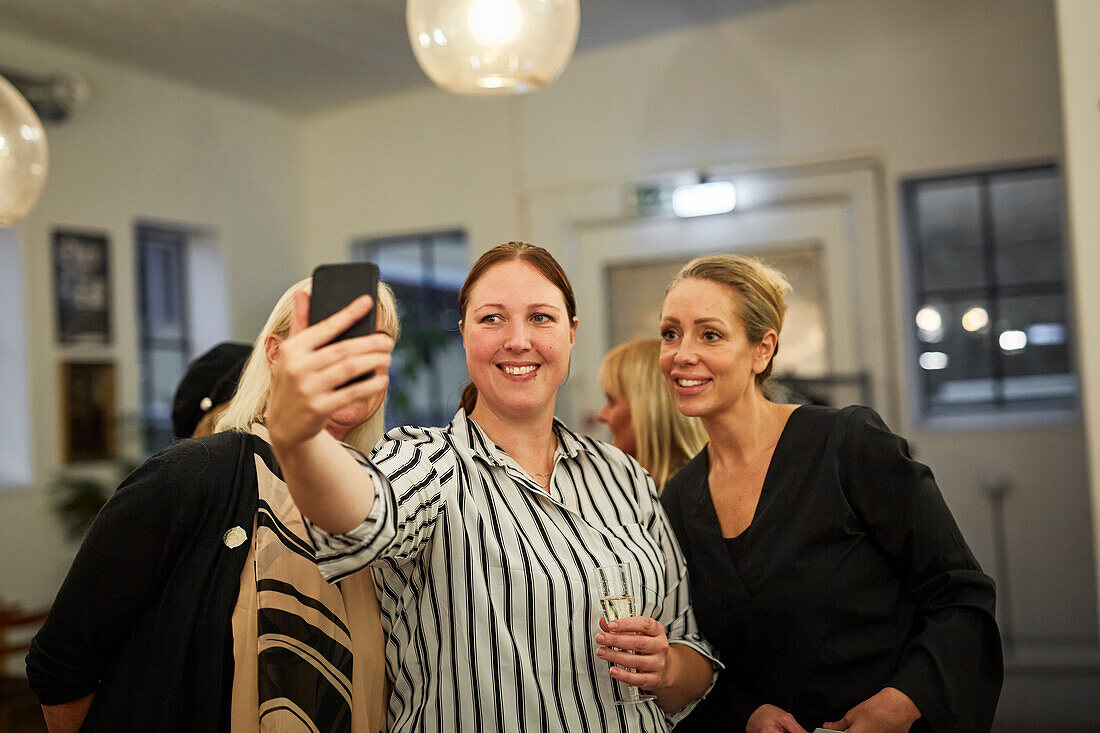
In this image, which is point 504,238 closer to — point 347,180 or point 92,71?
point 347,180

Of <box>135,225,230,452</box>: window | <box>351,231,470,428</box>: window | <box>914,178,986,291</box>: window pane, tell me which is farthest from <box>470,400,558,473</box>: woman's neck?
<box>351,231,470,428</box>: window

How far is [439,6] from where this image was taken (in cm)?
168

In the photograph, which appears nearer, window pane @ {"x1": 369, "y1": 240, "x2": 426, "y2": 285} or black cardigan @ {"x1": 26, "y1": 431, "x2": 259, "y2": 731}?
black cardigan @ {"x1": 26, "y1": 431, "x2": 259, "y2": 731}

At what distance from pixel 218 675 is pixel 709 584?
81 centimetres

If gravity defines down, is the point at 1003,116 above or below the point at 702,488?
above

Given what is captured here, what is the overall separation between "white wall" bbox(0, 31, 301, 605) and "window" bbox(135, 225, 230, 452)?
0.35 feet

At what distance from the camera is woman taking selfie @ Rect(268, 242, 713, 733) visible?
4.27ft

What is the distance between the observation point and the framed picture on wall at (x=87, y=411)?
14.8 ft

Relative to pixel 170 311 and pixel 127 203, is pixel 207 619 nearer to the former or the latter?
pixel 127 203

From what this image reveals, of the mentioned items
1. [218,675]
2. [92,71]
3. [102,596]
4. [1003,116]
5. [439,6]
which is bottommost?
[218,675]

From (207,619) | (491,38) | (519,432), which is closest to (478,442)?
(519,432)

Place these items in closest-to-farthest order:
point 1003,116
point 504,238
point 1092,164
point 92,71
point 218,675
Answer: point 218,675
point 1092,164
point 1003,116
point 92,71
point 504,238

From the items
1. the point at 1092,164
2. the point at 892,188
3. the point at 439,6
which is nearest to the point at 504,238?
the point at 892,188

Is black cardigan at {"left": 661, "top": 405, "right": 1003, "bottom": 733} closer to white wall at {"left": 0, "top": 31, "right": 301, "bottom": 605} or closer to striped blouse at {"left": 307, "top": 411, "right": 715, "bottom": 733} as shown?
striped blouse at {"left": 307, "top": 411, "right": 715, "bottom": 733}
